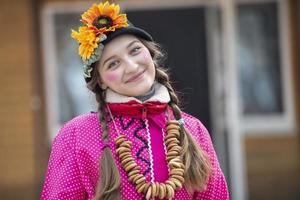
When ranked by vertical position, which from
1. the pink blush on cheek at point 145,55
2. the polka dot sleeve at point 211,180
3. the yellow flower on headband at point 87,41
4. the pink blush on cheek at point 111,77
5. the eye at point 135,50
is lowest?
the polka dot sleeve at point 211,180

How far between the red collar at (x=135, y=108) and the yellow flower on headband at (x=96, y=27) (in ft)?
0.66

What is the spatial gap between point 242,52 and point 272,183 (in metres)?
1.36

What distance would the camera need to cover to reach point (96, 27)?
2.88 m

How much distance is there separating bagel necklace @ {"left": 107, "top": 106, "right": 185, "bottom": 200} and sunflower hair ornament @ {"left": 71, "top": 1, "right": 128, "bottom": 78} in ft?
1.04

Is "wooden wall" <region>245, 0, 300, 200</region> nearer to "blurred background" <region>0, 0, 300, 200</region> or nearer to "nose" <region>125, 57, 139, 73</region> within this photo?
"blurred background" <region>0, 0, 300, 200</region>

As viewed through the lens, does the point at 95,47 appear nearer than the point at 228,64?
Yes

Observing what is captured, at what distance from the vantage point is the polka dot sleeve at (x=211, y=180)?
2943 millimetres

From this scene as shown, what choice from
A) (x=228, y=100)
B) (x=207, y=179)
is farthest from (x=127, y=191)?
(x=228, y=100)

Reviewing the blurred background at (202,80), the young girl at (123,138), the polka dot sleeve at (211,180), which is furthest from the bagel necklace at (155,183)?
the blurred background at (202,80)

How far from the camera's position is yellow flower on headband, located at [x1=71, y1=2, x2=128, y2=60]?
2842mm

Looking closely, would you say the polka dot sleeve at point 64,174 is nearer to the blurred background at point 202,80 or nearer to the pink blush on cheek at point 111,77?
the pink blush on cheek at point 111,77

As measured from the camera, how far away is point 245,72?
7668 millimetres

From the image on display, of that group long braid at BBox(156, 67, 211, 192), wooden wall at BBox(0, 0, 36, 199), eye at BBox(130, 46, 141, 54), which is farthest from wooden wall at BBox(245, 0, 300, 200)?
eye at BBox(130, 46, 141, 54)

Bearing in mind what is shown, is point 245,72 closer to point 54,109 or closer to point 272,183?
point 272,183
